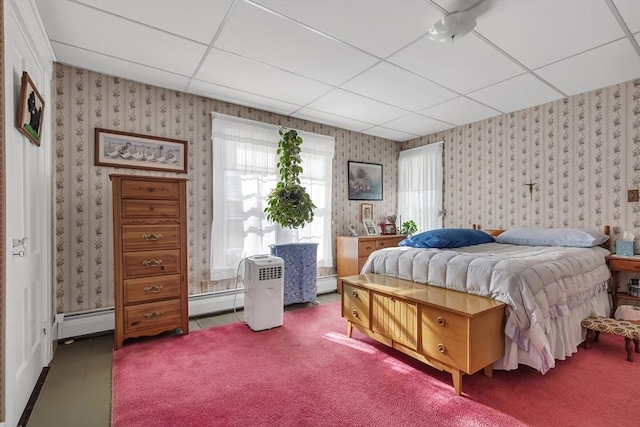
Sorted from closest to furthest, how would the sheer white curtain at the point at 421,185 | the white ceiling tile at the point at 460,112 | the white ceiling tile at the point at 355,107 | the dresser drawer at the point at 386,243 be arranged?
the white ceiling tile at the point at 355,107 < the white ceiling tile at the point at 460,112 < the dresser drawer at the point at 386,243 < the sheer white curtain at the point at 421,185

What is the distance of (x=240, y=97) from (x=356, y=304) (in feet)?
8.91

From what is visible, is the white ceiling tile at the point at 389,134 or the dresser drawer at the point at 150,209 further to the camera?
the white ceiling tile at the point at 389,134

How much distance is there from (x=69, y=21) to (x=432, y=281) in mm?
3448

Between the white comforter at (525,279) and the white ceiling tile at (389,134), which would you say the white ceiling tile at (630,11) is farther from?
the white ceiling tile at (389,134)

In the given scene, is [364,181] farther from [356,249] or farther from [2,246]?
[2,246]

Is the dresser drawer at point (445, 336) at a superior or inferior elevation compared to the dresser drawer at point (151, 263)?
inferior

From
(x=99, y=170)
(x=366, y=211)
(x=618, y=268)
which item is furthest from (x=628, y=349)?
(x=99, y=170)

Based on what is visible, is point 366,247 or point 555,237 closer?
point 555,237

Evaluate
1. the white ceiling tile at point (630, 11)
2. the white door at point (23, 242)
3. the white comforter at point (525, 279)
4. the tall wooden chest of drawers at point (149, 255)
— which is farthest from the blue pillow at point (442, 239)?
the white door at point (23, 242)

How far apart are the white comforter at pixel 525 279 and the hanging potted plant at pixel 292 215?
125 cm

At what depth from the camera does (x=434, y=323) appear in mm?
2129

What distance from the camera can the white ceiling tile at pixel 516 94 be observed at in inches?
126

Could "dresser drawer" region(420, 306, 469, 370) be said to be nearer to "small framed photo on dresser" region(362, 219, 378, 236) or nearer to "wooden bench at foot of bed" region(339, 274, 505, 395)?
"wooden bench at foot of bed" region(339, 274, 505, 395)

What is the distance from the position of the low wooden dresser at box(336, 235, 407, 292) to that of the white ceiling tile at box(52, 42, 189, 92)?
2.93 meters
